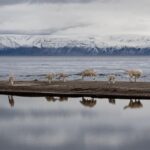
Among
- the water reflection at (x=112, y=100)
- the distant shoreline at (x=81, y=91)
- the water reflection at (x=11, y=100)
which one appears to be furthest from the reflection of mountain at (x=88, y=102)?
the water reflection at (x=11, y=100)

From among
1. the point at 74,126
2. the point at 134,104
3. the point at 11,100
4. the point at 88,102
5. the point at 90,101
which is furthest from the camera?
the point at 11,100

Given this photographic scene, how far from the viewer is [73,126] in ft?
94.0

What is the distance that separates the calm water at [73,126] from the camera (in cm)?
2369

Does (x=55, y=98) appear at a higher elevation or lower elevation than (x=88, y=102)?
lower

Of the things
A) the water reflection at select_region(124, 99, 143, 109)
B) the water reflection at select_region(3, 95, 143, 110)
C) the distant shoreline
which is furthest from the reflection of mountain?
the water reflection at select_region(124, 99, 143, 109)

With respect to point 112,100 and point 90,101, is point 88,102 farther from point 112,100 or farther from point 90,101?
point 112,100

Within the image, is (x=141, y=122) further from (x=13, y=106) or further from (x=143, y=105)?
(x=13, y=106)

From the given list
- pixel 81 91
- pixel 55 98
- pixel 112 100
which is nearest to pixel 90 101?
pixel 112 100

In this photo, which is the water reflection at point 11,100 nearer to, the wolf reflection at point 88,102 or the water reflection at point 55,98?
the water reflection at point 55,98

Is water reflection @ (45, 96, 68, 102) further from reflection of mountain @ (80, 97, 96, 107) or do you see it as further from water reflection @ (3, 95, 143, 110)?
reflection of mountain @ (80, 97, 96, 107)

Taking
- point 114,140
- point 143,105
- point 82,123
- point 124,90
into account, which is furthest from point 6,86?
point 114,140

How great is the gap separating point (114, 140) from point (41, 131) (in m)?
4.23

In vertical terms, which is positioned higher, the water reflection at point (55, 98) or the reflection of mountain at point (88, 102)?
the reflection of mountain at point (88, 102)

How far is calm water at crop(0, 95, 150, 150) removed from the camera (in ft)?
77.7
